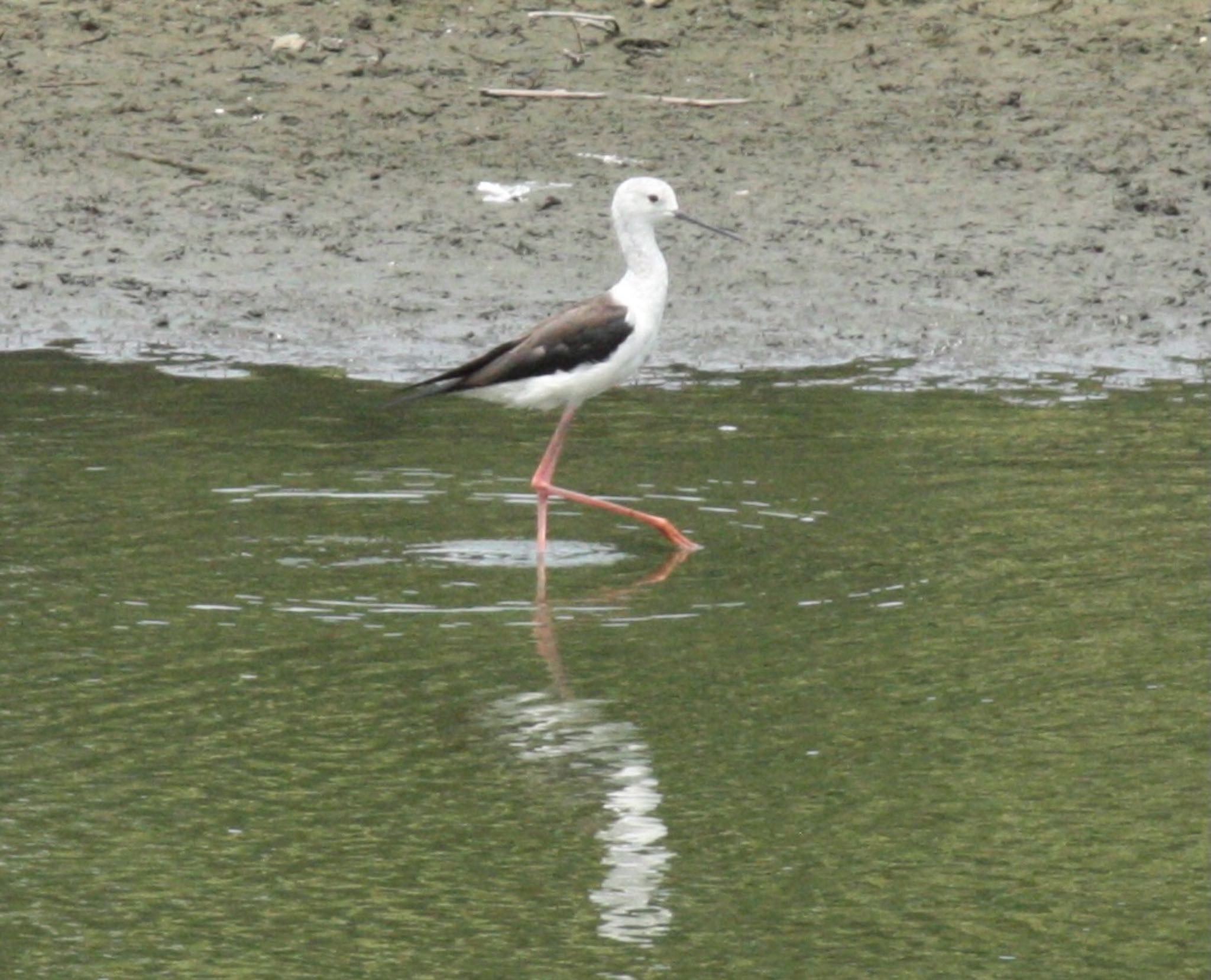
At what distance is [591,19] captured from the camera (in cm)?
1418

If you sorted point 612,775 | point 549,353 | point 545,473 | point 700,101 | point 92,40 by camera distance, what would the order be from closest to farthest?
point 612,775, point 549,353, point 545,473, point 700,101, point 92,40

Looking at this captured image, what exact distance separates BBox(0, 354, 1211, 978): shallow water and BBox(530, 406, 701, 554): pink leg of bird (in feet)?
0.32

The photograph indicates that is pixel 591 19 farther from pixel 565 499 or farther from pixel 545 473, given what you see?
pixel 545 473

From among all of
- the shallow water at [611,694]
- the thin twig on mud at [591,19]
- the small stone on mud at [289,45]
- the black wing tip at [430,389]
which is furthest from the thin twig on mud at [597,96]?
the black wing tip at [430,389]

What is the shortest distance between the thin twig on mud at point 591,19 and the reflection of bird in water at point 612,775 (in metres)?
7.48

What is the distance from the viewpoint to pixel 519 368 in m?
8.67

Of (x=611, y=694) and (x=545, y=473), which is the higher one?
(x=545, y=473)

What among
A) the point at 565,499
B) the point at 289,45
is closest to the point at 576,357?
the point at 565,499

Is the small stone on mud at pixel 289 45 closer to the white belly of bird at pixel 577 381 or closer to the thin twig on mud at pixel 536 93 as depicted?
the thin twig on mud at pixel 536 93

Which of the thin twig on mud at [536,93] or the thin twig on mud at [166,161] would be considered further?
the thin twig on mud at [536,93]

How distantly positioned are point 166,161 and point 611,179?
7.51 feet

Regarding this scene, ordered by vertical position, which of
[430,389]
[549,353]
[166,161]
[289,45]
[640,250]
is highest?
[289,45]

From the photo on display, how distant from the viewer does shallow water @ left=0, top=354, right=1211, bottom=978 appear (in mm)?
5086

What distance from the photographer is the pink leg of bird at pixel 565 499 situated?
8.23m
